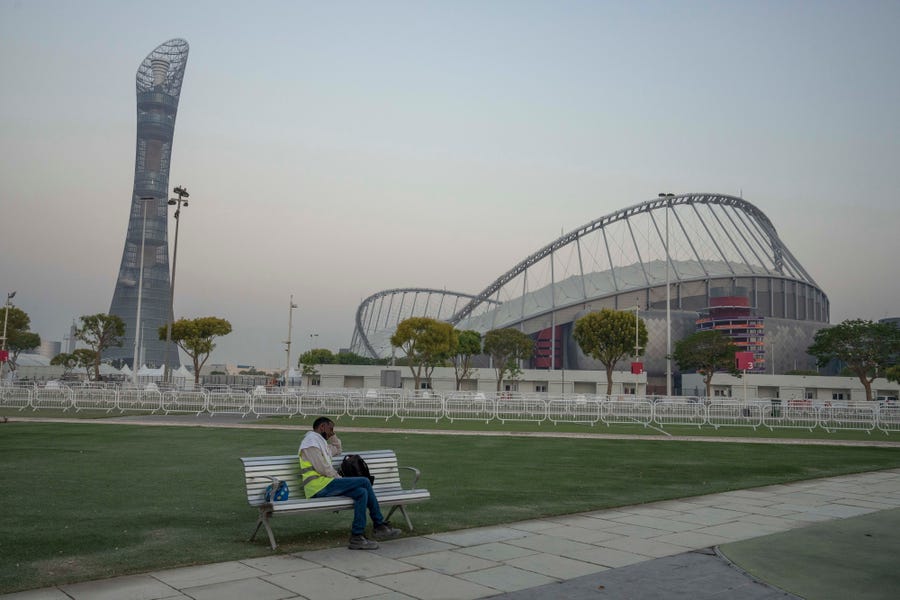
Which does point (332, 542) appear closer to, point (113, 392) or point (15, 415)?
point (15, 415)

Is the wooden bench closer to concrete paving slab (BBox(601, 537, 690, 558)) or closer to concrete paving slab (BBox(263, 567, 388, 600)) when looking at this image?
concrete paving slab (BBox(263, 567, 388, 600))

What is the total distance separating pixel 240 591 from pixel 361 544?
1.86 m

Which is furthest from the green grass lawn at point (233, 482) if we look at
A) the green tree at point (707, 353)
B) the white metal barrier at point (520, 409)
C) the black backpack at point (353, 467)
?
the green tree at point (707, 353)

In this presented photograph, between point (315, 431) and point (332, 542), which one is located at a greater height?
point (315, 431)

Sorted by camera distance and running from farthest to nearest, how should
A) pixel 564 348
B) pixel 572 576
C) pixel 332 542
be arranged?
1. pixel 564 348
2. pixel 332 542
3. pixel 572 576

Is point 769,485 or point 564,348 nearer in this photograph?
point 769,485

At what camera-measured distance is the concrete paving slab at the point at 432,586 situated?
607cm

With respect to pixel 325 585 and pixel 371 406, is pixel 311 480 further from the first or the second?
pixel 371 406

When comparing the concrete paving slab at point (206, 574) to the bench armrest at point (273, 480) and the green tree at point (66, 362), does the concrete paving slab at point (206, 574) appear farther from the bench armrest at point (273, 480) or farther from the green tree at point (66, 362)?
the green tree at point (66, 362)

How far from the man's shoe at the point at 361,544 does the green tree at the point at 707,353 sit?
65.5 meters

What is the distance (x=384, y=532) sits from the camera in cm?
825

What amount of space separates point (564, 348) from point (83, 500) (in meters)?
114

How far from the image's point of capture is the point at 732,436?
84.3 ft

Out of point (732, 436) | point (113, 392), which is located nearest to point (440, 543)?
point (732, 436)
